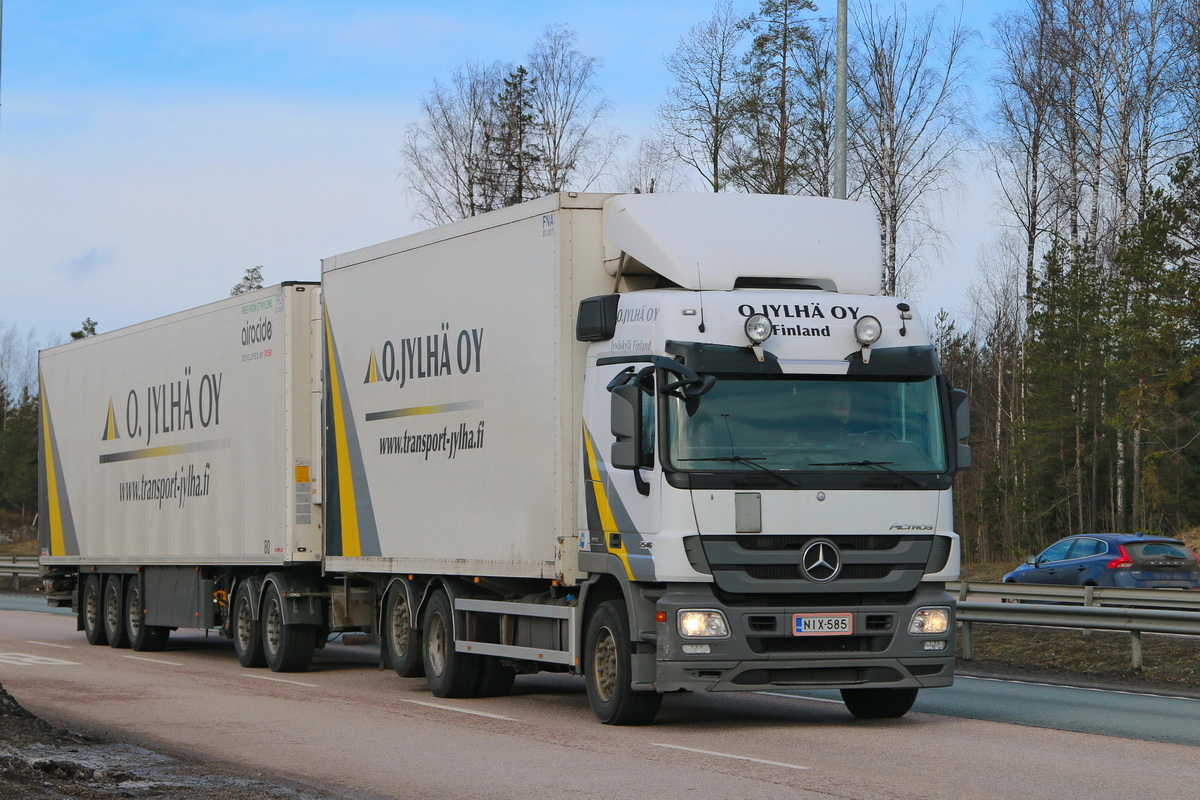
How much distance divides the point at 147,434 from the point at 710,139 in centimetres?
2499

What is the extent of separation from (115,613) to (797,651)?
12.9 metres

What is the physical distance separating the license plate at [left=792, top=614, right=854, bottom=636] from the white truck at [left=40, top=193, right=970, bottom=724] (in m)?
0.01

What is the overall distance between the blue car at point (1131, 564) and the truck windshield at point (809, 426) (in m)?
15.6

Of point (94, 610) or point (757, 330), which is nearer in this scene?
point (757, 330)

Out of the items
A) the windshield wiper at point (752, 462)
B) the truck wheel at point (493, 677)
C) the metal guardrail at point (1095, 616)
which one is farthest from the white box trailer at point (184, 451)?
the metal guardrail at point (1095, 616)

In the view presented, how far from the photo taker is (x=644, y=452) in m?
11.1

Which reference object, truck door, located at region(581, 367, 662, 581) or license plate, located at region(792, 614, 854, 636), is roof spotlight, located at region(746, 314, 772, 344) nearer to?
truck door, located at region(581, 367, 662, 581)

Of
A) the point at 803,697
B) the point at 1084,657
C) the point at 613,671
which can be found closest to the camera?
the point at 613,671

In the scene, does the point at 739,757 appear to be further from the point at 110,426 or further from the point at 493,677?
the point at 110,426

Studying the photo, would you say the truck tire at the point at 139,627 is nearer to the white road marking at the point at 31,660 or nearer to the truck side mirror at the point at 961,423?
the white road marking at the point at 31,660

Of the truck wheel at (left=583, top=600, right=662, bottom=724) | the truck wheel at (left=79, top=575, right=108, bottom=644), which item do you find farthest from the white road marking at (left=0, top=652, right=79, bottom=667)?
the truck wheel at (left=583, top=600, right=662, bottom=724)

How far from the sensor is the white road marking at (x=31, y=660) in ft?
59.3

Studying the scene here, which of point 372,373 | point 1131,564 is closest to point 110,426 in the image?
point 372,373

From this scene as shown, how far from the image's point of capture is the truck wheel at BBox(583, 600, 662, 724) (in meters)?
11.3
